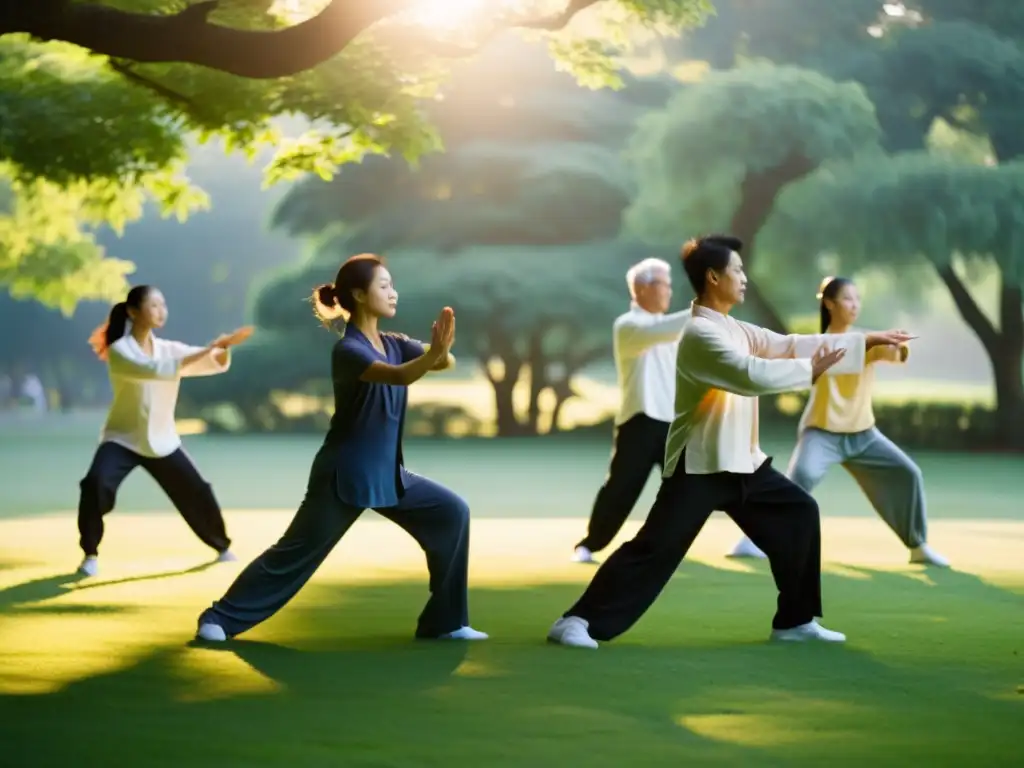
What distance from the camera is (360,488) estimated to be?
25.7ft

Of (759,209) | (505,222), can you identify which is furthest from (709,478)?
(505,222)

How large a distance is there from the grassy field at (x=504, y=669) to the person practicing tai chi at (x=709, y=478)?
28cm

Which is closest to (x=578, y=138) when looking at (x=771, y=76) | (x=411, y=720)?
(x=771, y=76)

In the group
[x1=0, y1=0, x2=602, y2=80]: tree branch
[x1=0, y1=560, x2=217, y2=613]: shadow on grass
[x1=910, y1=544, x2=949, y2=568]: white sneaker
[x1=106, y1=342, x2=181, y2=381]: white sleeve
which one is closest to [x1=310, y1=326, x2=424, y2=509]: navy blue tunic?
[x1=0, y1=560, x2=217, y2=613]: shadow on grass

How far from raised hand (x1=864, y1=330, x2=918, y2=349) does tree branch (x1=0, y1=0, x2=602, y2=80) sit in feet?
13.0

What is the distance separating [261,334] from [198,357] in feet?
92.1

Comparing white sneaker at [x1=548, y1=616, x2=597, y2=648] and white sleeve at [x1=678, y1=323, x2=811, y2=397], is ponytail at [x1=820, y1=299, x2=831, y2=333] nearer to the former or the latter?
white sleeve at [x1=678, y1=323, x2=811, y2=397]

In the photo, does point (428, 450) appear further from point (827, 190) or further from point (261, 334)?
point (261, 334)

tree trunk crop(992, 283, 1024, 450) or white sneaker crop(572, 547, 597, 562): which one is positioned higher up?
white sneaker crop(572, 547, 597, 562)

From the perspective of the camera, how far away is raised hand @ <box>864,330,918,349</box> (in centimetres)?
784

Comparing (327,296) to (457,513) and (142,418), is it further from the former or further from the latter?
(142,418)

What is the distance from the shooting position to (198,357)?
1109 cm

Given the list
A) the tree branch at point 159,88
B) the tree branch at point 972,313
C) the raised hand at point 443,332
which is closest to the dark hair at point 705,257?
the raised hand at point 443,332

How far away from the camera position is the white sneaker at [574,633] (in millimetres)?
7875
